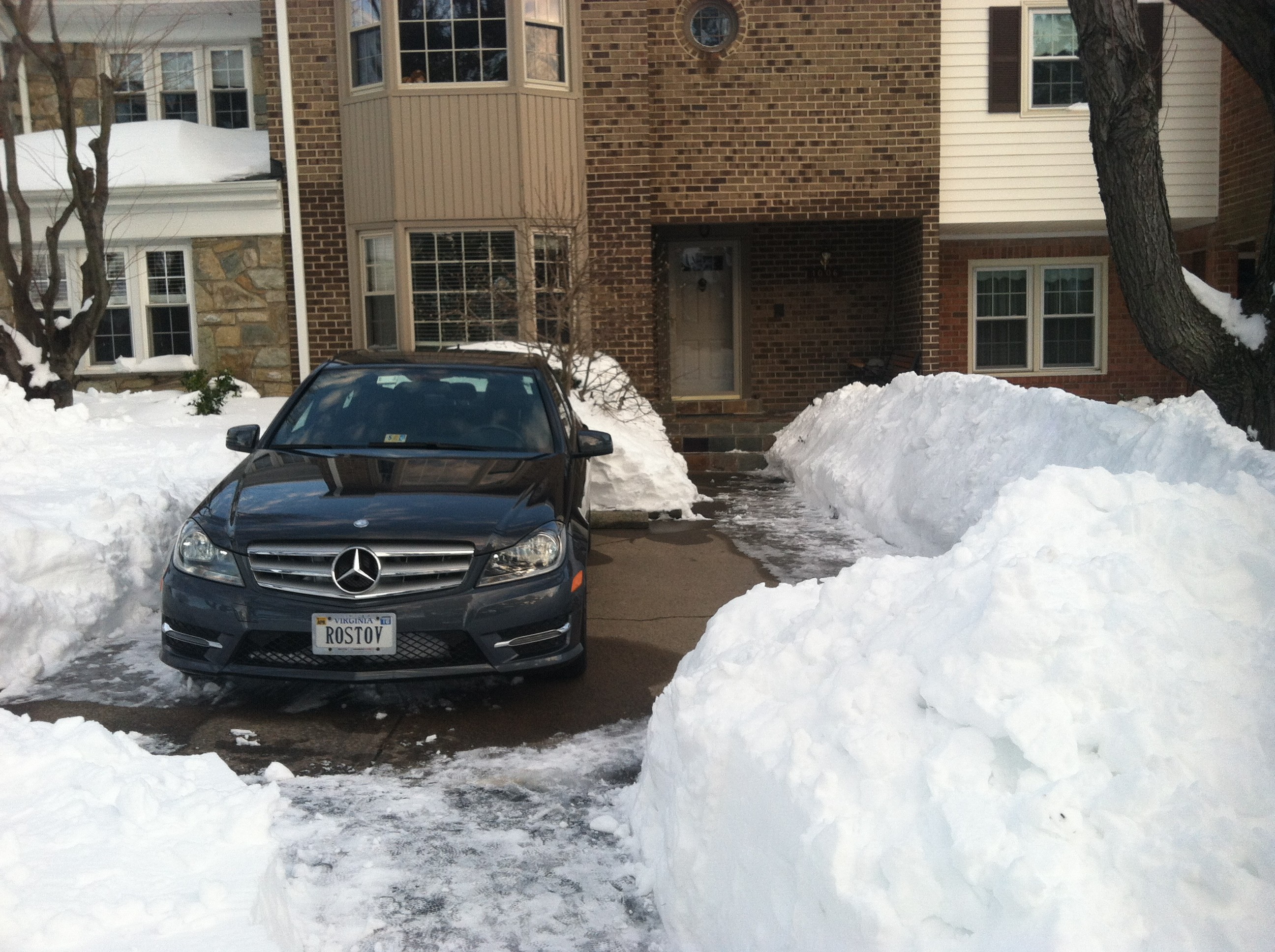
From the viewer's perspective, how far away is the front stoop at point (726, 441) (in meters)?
14.6

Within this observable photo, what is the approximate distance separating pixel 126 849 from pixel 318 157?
12805 millimetres

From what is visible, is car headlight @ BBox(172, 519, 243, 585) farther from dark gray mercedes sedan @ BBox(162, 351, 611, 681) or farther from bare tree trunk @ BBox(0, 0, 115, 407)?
bare tree trunk @ BBox(0, 0, 115, 407)

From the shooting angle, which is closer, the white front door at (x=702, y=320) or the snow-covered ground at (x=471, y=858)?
the snow-covered ground at (x=471, y=858)

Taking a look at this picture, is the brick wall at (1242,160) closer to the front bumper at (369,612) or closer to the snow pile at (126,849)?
the front bumper at (369,612)

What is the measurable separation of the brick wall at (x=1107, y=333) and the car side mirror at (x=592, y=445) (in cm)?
1098

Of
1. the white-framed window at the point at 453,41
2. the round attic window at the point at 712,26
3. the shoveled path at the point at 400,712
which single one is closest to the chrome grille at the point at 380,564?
the shoveled path at the point at 400,712

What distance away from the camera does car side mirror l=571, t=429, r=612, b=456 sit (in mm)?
6535

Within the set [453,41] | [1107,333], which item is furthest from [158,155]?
[1107,333]

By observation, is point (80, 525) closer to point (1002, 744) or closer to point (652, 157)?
point (1002, 744)

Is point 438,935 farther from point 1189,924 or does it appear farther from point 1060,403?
point 1060,403

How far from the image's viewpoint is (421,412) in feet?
21.3

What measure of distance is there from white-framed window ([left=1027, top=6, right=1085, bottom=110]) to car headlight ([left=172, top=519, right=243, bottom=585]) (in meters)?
13.6

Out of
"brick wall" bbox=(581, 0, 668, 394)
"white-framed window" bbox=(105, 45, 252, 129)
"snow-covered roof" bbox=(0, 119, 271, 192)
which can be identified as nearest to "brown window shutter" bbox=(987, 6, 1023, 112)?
"brick wall" bbox=(581, 0, 668, 394)

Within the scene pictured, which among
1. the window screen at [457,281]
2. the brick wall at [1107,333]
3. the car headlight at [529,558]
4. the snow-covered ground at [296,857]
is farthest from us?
the brick wall at [1107,333]
